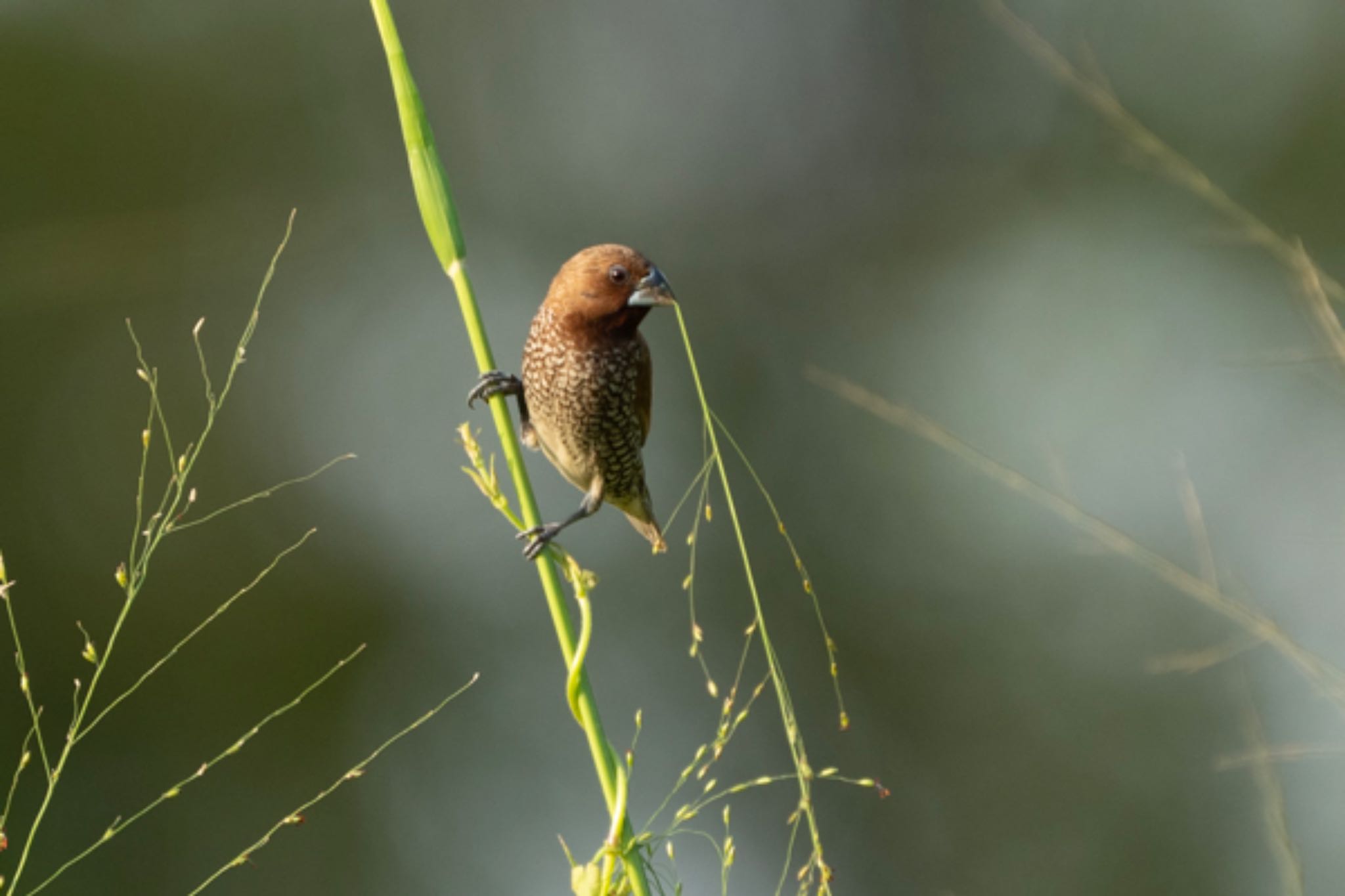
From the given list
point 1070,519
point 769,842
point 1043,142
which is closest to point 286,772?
point 769,842

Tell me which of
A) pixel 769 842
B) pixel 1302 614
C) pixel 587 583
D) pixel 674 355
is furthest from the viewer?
pixel 674 355

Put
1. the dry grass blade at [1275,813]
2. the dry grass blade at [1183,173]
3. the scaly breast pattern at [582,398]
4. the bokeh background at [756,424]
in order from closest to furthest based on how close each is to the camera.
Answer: the dry grass blade at [1275,813] < the dry grass blade at [1183,173] < the scaly breast pattern at [582,398] < the bokeh background at [756,424]

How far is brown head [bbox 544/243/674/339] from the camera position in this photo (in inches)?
100

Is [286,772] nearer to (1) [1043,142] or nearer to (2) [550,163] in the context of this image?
(2) [550,163]

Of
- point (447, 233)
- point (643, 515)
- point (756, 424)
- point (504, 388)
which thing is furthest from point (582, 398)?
point (756, 424)

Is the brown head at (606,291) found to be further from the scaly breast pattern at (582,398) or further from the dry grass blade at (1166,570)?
the dry grass blade at (1166,570)

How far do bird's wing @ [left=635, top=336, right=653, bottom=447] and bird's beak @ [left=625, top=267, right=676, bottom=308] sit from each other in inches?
16.1

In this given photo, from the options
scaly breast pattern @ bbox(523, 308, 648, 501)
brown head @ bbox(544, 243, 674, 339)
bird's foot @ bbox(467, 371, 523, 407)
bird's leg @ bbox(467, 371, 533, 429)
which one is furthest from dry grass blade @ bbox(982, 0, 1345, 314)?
scaly breast pattern @ bbox(523, 308, 648, 501)

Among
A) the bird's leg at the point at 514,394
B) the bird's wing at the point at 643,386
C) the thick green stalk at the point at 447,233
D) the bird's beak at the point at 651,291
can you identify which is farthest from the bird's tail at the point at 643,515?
the thick green stalk at the point at 447,233

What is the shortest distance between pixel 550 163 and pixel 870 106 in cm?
211

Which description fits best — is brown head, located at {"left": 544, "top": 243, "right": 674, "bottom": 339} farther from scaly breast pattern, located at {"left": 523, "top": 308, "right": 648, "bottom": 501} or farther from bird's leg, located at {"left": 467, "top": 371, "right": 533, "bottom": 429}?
bird's leg, located at {"left": 467, "top": 371, "right": 533, "bottom": 429}

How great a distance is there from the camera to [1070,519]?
1548 millimetres

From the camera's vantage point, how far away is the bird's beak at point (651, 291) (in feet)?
8.21

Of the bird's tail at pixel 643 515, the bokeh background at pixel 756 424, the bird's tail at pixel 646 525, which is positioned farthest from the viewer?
the bokeh background at pixel 756 424
